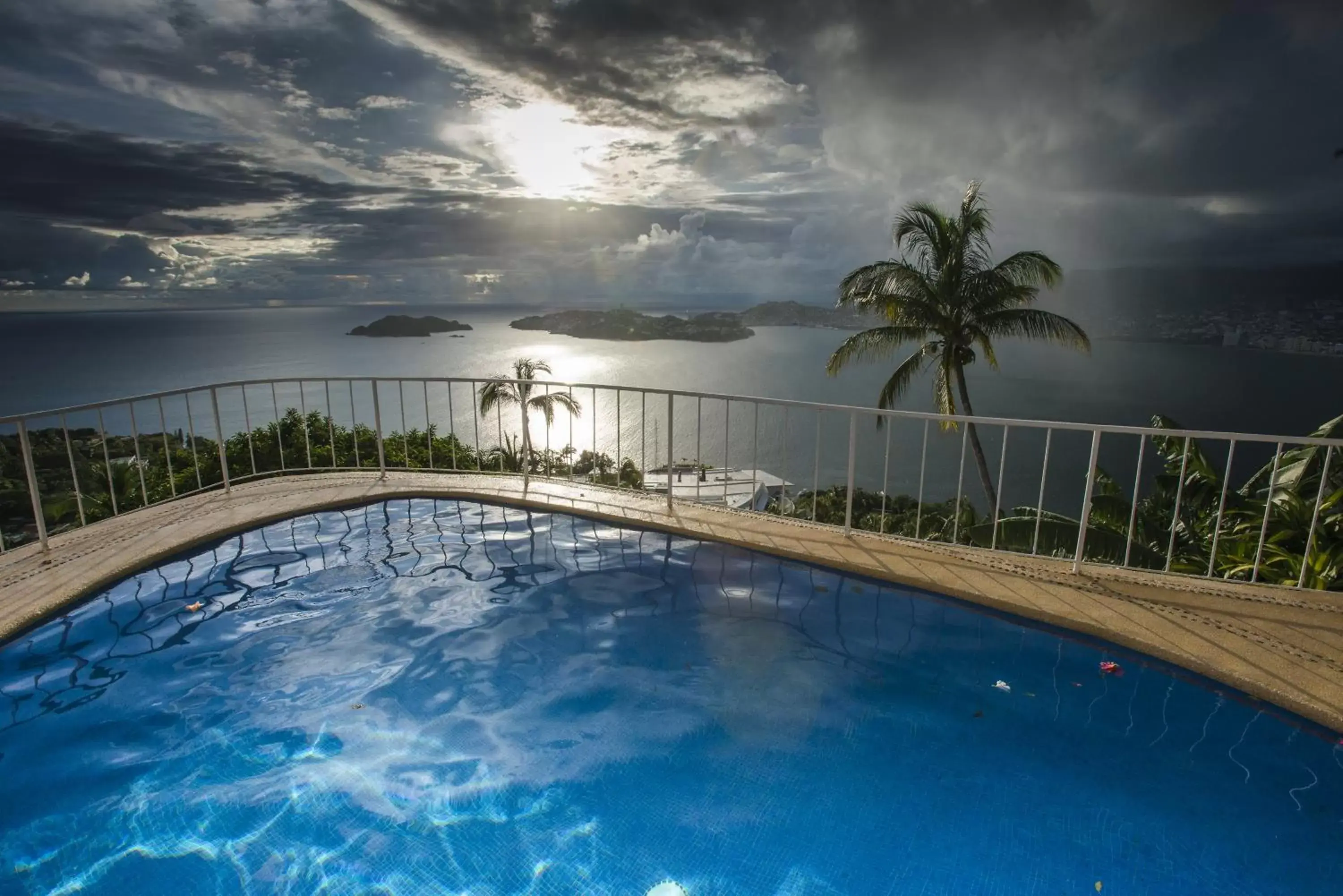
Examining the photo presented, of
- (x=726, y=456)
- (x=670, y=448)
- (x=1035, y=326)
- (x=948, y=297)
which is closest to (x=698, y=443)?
(x=670, y=448)

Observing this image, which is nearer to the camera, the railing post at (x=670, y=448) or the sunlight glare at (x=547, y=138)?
the railing post at (x=670, y=448)

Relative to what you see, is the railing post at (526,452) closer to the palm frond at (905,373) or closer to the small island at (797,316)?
the palm frond at (905,373)

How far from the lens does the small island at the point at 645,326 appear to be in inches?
2859

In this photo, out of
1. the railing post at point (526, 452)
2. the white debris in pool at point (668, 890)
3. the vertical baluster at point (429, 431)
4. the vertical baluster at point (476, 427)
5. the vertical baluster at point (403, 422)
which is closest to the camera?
the white debris in pool at point (668, 890)

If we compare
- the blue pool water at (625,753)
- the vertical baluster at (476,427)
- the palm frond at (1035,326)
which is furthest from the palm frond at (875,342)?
the blue pool water at (625,753)

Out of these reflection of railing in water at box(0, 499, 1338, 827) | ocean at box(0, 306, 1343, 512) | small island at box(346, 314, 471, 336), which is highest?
reflection of railing in water at box(0, 499, 1338, 827)

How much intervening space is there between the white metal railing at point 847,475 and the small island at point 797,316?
34.8 ft

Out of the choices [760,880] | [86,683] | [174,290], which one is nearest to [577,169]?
[86,683]

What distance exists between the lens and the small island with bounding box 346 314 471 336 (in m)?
89.1

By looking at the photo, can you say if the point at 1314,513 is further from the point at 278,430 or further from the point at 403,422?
the point at 403,422

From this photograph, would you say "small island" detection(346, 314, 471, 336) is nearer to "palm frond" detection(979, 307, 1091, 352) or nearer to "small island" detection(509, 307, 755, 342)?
"small island" detection(509, 307, 755, 342)

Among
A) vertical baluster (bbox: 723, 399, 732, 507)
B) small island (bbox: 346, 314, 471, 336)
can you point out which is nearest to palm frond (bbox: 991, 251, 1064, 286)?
vertical baluster (bbox: 723, 399, 732, 507)

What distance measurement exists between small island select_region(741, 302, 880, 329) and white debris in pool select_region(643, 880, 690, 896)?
99.9 feet

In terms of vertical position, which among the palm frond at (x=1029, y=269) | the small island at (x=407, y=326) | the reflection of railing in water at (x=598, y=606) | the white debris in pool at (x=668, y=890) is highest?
the palm frond at (x=1029, y=269)
